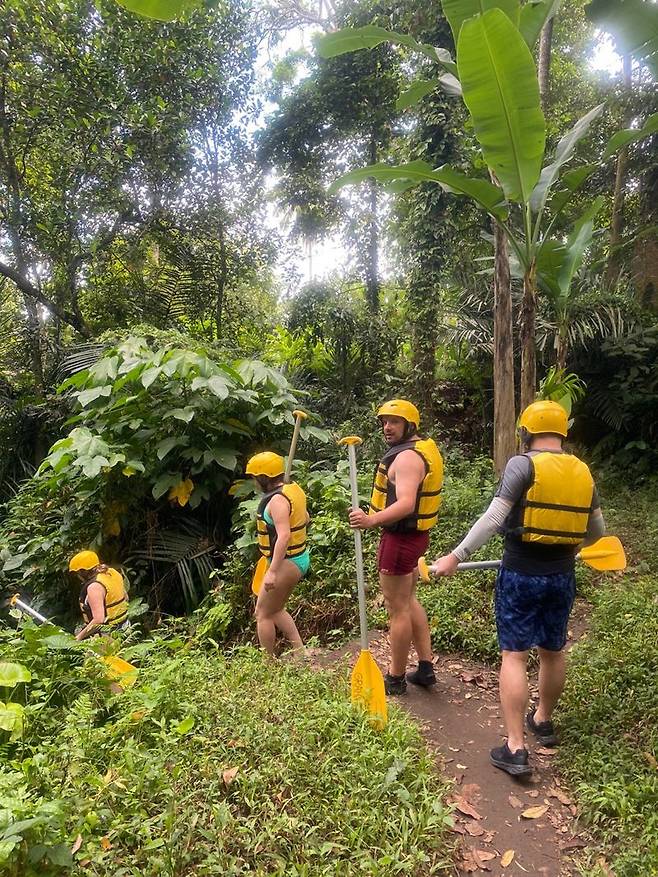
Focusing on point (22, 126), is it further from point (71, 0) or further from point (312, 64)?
point (312, 64)

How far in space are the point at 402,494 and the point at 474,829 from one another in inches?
58.6

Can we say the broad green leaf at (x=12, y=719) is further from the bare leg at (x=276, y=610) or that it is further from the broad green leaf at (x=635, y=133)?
the broad green leaf at (x=635, y=133)

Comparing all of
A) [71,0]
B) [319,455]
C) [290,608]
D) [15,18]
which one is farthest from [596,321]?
[15,18]

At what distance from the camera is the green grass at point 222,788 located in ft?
5.90

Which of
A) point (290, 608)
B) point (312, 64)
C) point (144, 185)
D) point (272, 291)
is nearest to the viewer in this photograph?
point (290, 608)

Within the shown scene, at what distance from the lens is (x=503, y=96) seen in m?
3.52

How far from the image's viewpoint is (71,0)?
272 inches

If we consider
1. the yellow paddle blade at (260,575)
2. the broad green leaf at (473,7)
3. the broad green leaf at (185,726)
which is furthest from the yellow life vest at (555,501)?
the broad green leaf at (473,7)

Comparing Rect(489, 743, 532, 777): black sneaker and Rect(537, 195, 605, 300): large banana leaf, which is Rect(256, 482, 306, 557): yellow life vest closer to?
Rect(489, 743, 532, 777): black sneaker

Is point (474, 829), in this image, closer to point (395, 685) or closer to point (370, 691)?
point (370, 691)

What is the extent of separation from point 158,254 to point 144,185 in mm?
1260

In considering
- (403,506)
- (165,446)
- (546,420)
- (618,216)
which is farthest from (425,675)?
(618,216)

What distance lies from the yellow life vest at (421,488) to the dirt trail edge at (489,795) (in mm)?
903

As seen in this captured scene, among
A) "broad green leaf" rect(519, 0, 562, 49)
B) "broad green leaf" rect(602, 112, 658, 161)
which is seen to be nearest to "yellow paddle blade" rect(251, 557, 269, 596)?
"broad green leaf" rect(602, 112, 658, 161)
